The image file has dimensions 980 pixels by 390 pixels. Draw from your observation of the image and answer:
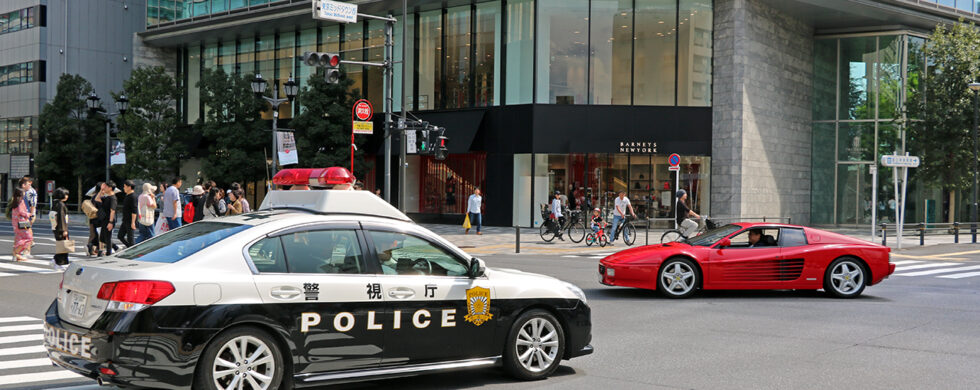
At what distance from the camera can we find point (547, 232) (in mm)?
27016

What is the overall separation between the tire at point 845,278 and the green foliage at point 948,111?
2519 centimetres

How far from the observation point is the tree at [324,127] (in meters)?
36.8

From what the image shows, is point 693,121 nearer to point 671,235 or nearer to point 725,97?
point 725,97

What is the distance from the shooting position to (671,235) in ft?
90.0

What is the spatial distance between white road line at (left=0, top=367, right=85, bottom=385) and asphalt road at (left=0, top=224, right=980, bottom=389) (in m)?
0.02

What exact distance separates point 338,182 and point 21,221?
38.7 ft

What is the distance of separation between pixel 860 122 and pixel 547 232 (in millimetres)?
19985

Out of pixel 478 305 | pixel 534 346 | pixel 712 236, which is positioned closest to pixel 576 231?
pixel 712 236

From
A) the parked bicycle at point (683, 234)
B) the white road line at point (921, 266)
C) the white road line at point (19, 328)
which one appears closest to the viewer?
the white road line at point (19, 328)

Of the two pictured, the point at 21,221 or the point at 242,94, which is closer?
the point at 21,221

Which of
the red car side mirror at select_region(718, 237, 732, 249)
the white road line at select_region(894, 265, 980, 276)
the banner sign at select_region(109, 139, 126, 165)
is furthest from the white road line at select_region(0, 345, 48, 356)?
the banner sign at select_region(109, 139, 126, 165)

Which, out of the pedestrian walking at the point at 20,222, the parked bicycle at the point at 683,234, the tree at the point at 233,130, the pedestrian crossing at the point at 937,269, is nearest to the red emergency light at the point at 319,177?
the parked bicycle at the point at 683,234

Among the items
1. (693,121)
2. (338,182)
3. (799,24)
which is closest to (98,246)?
(338,182)

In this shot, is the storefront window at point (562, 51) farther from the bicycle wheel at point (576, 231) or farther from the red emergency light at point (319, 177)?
the red emergency light at point (319, 177)
